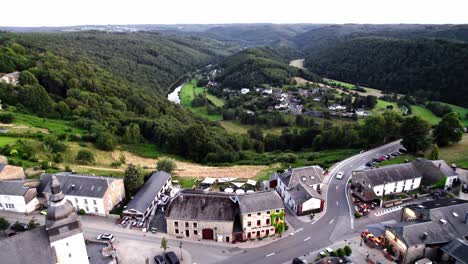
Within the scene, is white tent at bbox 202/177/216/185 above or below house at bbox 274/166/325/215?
below

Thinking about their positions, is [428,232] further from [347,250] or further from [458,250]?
[347,250]

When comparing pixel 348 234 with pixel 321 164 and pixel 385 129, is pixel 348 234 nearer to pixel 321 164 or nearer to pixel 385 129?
pixel 321 164

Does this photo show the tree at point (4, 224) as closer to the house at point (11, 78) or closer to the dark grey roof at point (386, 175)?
the dark grey roof at point (386, 175)

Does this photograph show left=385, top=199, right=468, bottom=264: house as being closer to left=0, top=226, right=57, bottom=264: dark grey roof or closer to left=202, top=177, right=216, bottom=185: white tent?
left=202, top=177, right=216, bottom=185: white tent

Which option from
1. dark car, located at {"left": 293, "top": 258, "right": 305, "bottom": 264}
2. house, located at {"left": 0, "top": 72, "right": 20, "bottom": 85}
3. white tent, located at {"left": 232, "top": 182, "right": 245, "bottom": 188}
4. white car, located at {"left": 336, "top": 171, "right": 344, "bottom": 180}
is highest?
house, located at {"left": 0, "top": 72, "right": 20, "bottom": 85}

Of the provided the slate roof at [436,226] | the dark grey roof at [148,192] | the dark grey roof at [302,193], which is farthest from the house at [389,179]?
the dark grey roof at [148,192]

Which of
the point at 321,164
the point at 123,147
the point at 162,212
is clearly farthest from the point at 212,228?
the point at 123,147

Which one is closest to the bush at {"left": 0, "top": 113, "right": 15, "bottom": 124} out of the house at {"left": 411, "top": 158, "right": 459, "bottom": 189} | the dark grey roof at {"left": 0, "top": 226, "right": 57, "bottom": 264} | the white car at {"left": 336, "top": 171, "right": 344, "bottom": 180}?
the dark grey roof at {"left": 0, "top": 226, "right": 57, "bottom": 264}
